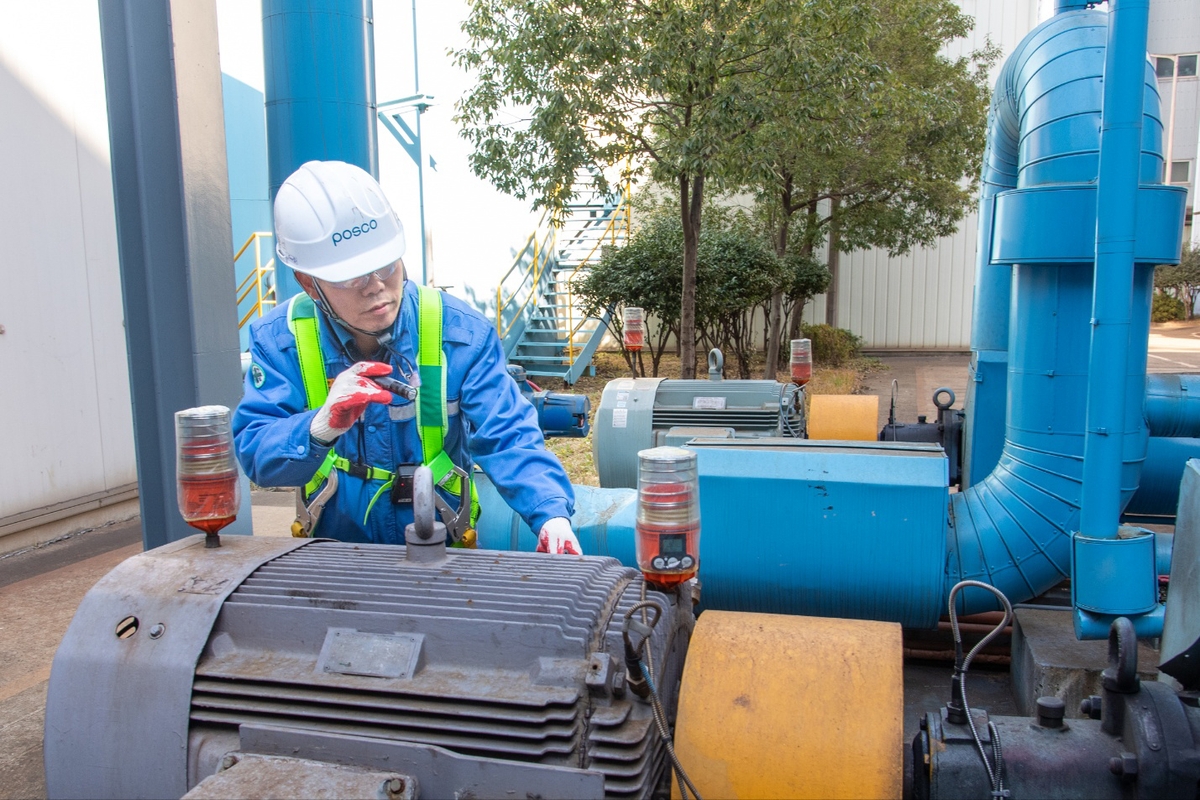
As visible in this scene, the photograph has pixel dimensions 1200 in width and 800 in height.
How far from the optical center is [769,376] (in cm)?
1030

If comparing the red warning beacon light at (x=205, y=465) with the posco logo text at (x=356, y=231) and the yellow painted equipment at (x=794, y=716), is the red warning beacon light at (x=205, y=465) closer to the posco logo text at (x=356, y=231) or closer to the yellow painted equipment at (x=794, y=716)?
the posco logo text at (x=356, y=231)

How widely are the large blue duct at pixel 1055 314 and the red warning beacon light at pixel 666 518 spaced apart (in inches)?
67.0

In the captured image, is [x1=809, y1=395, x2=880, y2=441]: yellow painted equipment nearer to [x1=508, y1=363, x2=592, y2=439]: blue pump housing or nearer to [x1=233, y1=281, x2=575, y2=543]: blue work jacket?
[x1=508, y1=363, x2=592, y2=439]: blue pump housing

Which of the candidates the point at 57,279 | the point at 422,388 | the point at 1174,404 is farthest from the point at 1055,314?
the point at 57,279

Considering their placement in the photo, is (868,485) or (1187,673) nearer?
(1187,673)

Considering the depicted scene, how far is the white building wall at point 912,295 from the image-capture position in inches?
621

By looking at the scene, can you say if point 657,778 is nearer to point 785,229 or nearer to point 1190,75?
point 785,229

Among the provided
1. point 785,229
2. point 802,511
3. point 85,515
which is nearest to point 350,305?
point 802,511

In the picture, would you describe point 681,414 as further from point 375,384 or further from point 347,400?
point 347,400

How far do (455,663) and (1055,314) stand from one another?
8.15 feet

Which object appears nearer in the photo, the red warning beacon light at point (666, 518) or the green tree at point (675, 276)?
the red warning beacon light at point (666, 518)

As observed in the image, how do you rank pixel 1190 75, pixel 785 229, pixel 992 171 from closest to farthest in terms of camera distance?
pixel 992 171 < pixel 785 229 < pixel 1190 75

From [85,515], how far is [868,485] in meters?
4.80

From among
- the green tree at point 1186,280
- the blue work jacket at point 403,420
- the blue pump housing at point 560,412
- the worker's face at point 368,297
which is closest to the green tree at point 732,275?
the blue pump housing at point 560,412
